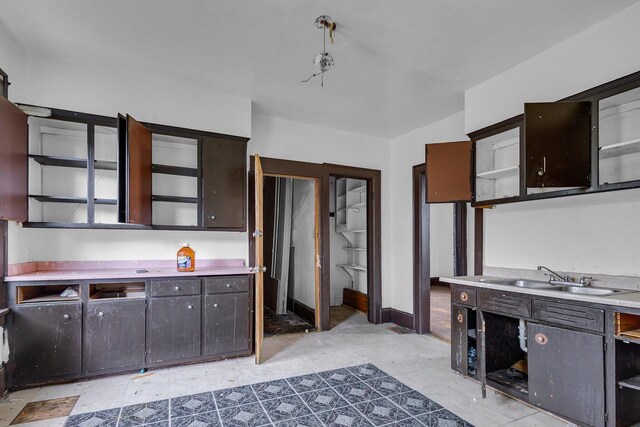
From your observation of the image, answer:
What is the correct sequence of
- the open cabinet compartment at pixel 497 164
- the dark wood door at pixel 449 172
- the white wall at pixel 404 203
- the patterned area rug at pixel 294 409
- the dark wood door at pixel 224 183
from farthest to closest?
1. the white wall at pixel 404 203
2. the dark wood door at pixel 224 183
3. the dark wood door at pixel 449 172
4. the open cabinet compartment at pixel 497 164
5. the patterned area rug at pixel 294 409

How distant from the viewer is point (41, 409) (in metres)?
2.44

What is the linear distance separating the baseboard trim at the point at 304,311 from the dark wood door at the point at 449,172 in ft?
8.00

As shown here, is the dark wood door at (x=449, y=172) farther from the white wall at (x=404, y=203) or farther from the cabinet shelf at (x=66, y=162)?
the cabinet shelf at (x=66, y=162)

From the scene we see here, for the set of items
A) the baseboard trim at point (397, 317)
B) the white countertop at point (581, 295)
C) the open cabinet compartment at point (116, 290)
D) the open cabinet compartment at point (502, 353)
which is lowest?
the baseboard trim at point (397, 317)

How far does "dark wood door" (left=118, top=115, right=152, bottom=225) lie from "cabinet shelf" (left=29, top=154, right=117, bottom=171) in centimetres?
35

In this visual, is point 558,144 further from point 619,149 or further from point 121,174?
point 121,174

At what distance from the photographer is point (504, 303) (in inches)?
101

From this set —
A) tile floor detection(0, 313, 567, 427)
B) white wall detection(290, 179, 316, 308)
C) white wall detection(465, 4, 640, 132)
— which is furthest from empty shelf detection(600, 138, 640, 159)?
white wall detection(290, 179, 316, 308)

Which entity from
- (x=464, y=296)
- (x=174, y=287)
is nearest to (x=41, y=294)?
(x=174, y=287)

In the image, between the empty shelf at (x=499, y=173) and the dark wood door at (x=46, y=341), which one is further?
the empty shelf at (x=499, y=173)

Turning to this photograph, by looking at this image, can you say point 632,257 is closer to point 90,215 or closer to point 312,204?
point 312,204

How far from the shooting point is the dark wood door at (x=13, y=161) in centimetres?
246

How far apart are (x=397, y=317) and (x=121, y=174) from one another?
3949 mm

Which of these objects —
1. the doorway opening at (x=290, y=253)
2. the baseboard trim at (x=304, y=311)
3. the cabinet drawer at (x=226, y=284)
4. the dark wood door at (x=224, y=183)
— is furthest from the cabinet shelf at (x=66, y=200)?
the baseboard trim at (x=304, y=311)
